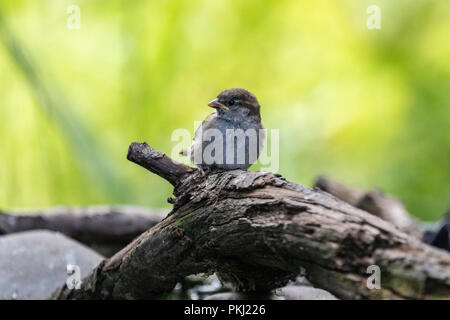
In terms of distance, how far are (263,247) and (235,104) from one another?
1272 millimetres

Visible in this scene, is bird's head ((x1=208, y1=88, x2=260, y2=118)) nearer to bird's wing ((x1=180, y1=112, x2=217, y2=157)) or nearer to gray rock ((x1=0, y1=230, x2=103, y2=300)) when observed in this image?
bird's wing ((x1=180, y1=112, x2=217, y2=157))

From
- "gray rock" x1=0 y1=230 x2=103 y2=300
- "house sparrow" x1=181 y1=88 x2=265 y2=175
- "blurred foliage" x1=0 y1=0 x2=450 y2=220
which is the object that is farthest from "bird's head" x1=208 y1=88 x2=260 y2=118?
"blurred foliage" x1=0 y1=0 x2=450 y2=220

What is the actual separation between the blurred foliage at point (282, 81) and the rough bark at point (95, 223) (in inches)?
85.9

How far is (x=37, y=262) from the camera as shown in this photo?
11.9 ft

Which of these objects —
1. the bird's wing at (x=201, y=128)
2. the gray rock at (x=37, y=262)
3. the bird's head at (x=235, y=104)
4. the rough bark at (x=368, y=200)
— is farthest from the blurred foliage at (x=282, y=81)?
the bird's head at (x=235, y=104)

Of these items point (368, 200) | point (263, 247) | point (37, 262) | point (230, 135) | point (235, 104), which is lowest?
point (37, 262)

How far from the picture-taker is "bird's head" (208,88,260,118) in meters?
3.08

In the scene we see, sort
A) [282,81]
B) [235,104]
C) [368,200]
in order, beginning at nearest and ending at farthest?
1. [235,104]
2. [368,200]
3. [282,81]

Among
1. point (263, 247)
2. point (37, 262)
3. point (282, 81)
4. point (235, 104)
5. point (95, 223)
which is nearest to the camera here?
point (263, 247)

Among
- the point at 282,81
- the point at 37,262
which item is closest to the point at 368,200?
the point at 37,262

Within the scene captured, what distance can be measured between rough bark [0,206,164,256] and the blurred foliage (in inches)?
85.9

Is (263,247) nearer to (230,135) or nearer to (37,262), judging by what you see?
(230,135)

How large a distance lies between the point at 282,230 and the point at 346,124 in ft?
19.4
